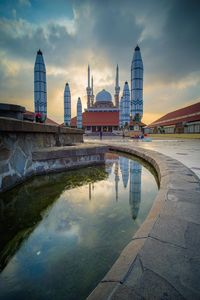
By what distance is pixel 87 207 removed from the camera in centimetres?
244

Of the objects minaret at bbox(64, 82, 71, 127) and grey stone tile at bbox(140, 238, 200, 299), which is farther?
minaret at bbox(64, 82, 71, 127)

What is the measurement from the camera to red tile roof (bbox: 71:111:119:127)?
39.8 meters

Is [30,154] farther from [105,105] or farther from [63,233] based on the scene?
[105,105]

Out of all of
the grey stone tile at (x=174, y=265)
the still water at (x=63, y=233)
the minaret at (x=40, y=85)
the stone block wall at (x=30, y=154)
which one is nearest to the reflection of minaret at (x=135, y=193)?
the still water at (x=63, y=233)

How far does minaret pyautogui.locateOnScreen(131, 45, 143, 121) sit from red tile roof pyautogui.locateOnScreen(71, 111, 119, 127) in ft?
65.9

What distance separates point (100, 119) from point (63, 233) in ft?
132

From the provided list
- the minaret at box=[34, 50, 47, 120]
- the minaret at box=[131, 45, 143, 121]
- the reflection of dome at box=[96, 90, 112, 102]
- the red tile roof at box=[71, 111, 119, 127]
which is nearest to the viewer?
the minaret at box=[34, 50, 47, 120]

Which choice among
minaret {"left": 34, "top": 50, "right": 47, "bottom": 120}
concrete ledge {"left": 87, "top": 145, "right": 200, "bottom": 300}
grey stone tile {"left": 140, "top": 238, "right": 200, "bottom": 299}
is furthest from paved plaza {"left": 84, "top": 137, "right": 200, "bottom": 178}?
minaret {"left": 34, "top": 50, "right": 47, "bottom": 120}

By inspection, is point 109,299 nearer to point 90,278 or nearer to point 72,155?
point 90,278

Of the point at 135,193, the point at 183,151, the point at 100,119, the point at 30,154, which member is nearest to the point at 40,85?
the point at 183,151

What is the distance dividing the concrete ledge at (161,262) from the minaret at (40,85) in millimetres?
16119

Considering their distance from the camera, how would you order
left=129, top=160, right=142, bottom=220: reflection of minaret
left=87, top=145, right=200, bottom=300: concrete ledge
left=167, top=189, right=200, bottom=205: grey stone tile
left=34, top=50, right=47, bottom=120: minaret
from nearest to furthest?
left=87, top=145, right=200, bottom=300: concrete ledge → left=167, top=189, right=200, bottom=205: grey stone tile → left=129, top=160, right=142, bottom=220: reflection of minaret → left=34, top=50, right=47, bottom=120: minaret

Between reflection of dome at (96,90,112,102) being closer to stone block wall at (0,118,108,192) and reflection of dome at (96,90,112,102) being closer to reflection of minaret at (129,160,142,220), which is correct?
stone block wall at (0,118,108,192)

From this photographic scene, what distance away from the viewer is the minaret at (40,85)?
16.1 m
